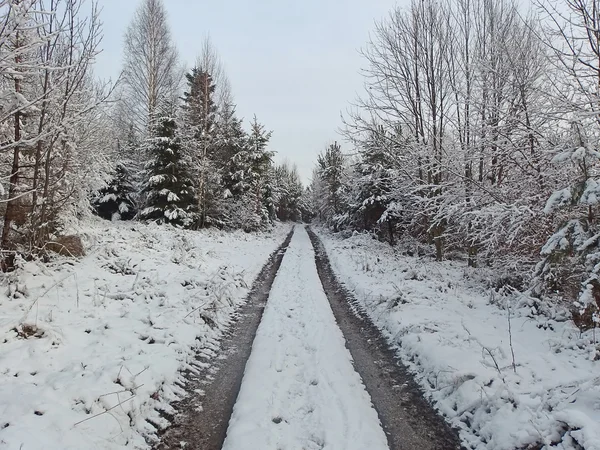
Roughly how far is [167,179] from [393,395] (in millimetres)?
16757

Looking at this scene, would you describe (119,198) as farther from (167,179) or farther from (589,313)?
(589,313)

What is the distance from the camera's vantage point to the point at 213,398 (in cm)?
448

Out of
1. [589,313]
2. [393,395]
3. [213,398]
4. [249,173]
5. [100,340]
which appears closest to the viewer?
[213,398]

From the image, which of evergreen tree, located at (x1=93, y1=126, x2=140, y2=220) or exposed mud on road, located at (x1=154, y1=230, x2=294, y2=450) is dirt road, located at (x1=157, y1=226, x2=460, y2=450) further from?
evergreen tree, located at (x1=93, y1=126, x2=140, y2=220)

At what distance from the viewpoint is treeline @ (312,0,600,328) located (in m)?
5.39

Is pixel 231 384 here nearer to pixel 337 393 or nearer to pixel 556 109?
pixel 337 393

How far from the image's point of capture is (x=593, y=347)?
198 inches

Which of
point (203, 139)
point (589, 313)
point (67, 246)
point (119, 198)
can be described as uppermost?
point (203, 139)

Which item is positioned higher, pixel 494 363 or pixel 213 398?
pixel 494 363

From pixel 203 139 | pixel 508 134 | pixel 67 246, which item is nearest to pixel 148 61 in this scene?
pixel 203 139

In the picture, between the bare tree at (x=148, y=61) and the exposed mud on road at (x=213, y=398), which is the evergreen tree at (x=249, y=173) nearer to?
the bare tree at (x=148, y=61)

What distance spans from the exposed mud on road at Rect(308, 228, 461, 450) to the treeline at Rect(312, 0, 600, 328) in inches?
101

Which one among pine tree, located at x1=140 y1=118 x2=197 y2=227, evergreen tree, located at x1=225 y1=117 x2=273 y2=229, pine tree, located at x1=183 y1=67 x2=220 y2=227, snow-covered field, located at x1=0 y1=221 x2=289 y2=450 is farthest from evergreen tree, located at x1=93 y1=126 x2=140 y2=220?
snow-covered field, located at x1=0 y1=221 x2=289 y2=450

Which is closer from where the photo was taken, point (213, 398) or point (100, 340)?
point (213, 398)
